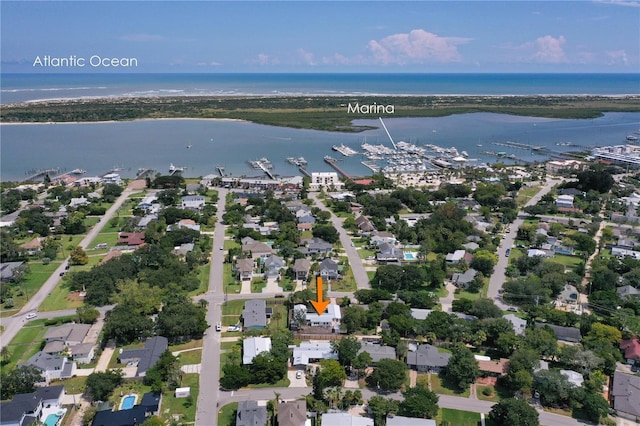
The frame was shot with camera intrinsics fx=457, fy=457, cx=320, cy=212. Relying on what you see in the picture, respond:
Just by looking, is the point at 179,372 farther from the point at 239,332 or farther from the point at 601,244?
the point at 601,244

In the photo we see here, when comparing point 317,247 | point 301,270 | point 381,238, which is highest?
point 381,238

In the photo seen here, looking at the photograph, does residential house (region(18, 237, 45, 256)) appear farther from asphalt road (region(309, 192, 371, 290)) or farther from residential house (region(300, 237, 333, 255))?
asphalt road (region(309, 192, 371, 290))

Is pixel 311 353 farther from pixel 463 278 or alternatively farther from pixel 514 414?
pixel 463 278

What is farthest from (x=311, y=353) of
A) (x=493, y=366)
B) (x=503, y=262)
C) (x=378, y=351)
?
(x=503, y=262)

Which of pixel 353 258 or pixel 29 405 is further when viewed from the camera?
pixel 353 258

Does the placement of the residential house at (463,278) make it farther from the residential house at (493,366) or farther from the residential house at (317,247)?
the residential house at (317,247)

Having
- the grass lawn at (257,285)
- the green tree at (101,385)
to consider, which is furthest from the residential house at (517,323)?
the green tree at (101,385)
